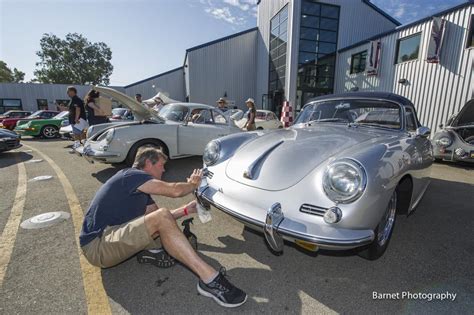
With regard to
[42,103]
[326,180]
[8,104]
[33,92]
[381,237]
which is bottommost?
[381,237]

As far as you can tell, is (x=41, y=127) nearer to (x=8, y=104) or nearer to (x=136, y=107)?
(x=136, y=107)

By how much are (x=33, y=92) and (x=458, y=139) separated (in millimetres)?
32725

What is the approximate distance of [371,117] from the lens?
11.5ft

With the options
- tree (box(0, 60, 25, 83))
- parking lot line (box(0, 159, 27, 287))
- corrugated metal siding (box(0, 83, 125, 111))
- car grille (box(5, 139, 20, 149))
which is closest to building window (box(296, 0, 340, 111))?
car grille (box(5, 139, 20, 149))

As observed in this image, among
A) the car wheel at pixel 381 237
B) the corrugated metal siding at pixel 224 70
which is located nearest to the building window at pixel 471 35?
the car wheel at pixel 381 237

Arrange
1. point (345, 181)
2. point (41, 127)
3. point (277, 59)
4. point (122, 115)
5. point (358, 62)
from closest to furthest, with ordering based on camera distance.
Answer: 1. point (345, 181)
2. point (41, 127)
3. point (122, 115)
4. point (358, 62)
5. point (277, 59)

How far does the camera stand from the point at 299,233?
1781 millimetres

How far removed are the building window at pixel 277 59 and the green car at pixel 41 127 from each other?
12.3m

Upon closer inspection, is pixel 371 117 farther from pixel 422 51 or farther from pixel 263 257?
pixel 422 51

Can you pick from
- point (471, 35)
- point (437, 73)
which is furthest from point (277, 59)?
point (471, 35)

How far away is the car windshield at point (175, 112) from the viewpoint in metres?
5.71

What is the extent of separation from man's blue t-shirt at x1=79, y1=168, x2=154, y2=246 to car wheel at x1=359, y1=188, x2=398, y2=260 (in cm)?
190

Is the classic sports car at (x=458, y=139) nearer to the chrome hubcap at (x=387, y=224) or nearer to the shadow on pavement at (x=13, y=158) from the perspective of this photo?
the chrome hubcap at (x=387, y=224)

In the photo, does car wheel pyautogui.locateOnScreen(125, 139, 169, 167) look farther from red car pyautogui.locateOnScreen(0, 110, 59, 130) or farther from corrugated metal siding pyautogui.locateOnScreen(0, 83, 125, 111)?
corrugated metal siding pyautogui.locateOnScreen(0, 83, 125, 111)
